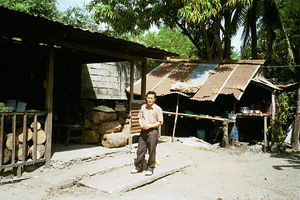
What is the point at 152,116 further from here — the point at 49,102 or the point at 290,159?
the point at 290,159

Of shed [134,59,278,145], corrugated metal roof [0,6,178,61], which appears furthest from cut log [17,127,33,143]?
shed [134,59,278,145]

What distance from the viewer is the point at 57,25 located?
189 inches

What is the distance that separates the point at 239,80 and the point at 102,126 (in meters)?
5.77

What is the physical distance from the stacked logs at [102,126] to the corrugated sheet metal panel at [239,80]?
4.25 meters

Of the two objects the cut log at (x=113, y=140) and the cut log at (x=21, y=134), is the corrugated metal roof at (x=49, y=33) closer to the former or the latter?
the cut log at (x=21, y=134)

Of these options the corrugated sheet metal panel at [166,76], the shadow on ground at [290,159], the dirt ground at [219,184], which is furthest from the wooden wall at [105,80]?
the shadow on ground at [290,159]

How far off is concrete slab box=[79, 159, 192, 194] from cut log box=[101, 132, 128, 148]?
1271 mm

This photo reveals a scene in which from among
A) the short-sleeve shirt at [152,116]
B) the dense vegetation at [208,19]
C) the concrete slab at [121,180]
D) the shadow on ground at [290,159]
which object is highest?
the dense vegetation at [208,19]

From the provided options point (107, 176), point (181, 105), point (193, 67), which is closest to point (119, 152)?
point (107, 176)

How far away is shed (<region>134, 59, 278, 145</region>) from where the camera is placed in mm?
10016

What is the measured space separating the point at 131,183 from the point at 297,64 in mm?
9621

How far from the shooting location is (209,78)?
1083cm

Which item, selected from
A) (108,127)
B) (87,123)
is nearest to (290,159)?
(108,127)

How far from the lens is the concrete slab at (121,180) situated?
180 inches
